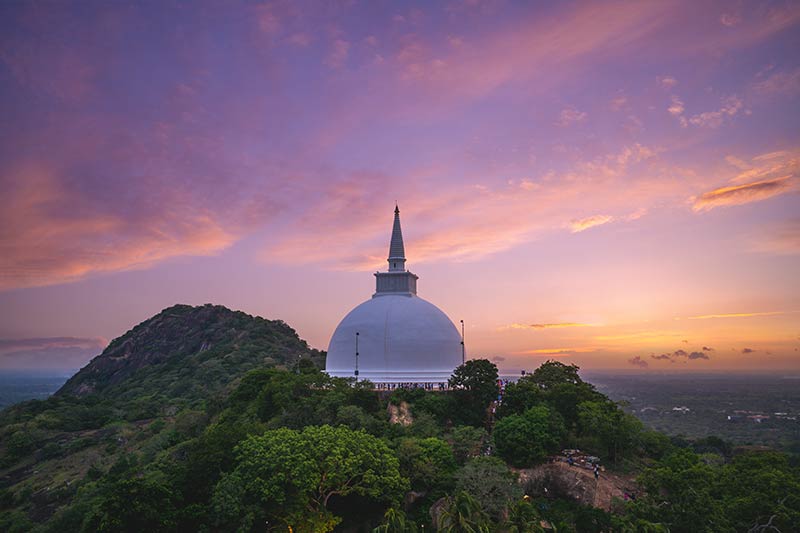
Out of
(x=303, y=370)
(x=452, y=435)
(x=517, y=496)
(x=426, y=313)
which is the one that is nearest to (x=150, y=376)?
(x=303, y=370)

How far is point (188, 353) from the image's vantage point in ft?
468

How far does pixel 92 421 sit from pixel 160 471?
48281 mm

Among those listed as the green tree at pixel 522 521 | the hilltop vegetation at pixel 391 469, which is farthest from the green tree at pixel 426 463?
the green tree at pixel 522 521

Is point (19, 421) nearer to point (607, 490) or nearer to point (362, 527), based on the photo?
point (362, 527)

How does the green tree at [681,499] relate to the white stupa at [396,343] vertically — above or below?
below

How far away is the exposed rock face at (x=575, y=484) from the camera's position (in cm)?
3672

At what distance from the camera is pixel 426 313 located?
2351 inches

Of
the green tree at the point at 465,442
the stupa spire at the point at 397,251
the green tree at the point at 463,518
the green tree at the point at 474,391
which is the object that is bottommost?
the green tree at the point at 463,518

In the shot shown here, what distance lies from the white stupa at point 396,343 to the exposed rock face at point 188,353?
46.2 m

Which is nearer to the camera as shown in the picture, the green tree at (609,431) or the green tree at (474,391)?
the green tree at (609,431)

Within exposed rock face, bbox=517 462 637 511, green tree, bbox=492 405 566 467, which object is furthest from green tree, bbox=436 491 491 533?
green tree, bbox=492 405 566 467

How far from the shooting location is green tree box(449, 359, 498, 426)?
4838cm

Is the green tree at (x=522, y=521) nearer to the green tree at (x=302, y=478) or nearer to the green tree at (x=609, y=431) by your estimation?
the green tree at (x=302, y=478)

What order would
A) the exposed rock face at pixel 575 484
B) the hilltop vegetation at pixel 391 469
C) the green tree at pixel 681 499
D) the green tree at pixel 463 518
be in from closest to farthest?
the green tree at pixel 463 518
the green tree at pixel 681 499
the hilltop vegetation at pixel 391 469
the exposed rock face at pixel 575 484
